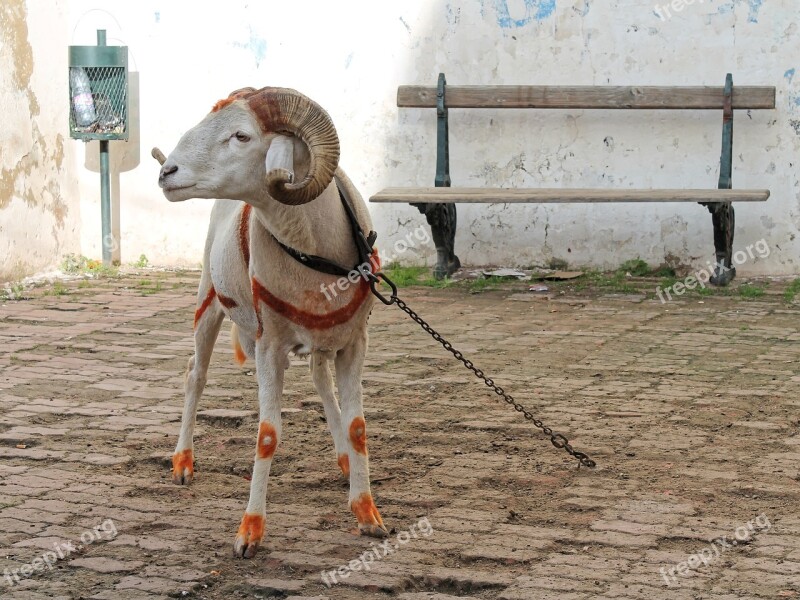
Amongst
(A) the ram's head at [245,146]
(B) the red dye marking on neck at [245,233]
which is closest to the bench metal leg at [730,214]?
(B) the red dye marking on neck at [245,233]

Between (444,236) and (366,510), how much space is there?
6.51m

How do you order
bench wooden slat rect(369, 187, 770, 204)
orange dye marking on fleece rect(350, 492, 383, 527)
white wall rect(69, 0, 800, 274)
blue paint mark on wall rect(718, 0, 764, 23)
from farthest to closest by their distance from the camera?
white wall rect(69, 0, 800, 274) < blue paint mark on wall rect(718, 0, 764, 23) < bench wooden slat rect(369, 187, 770, 204) < orange dye marking on fleece rect(350, 492, 383, 527)

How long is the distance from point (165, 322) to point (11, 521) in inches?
188

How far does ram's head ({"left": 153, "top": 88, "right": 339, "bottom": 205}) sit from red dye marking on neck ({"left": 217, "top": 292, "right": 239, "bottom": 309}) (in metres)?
0.88

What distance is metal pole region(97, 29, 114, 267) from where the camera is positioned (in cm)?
1194

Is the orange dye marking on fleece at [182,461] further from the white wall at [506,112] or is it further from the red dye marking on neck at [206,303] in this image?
the white wall at [506,112]

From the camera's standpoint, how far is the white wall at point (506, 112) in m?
10.9

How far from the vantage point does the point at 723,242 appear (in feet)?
34.7

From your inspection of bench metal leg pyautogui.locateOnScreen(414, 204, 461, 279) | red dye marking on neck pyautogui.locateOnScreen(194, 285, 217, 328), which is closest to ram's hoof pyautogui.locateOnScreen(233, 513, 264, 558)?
red dye marking on neck pyautogui.locateOnScreen(194, 285, 217, 328)

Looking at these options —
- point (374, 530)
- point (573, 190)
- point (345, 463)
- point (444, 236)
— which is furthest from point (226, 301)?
point (444, 236)

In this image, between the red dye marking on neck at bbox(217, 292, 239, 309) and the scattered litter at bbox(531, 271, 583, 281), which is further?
the scattered litter at bbox(531, 271, 583, 281)

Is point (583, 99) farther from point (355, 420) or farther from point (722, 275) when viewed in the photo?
point (355, 420)

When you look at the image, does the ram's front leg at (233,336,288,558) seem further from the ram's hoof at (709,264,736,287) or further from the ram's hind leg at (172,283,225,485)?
the ram's hoof at (709,264,736,287)

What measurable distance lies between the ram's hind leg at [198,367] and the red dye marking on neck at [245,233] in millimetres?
639
